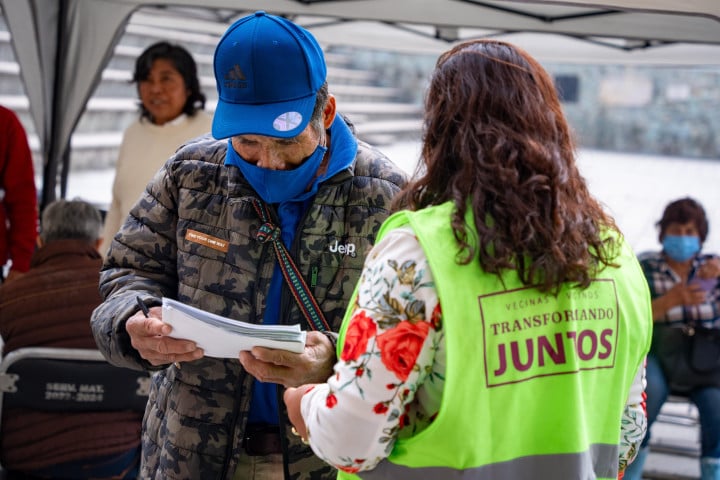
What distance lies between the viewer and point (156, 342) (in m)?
1.56

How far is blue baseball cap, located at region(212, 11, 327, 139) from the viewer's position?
63.1 inches

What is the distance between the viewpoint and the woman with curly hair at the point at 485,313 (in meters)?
1.20

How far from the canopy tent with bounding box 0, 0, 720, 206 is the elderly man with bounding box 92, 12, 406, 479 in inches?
88.5

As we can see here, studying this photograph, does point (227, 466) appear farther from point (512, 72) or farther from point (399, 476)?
point (512, 72)

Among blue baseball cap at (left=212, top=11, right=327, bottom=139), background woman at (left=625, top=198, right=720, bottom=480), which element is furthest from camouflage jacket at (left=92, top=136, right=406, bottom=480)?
background woman at (left=625, top=198, right=720, bottom=480)

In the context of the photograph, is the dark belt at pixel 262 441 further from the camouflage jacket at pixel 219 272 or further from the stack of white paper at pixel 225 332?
the stack of white paper at pixel 225 332

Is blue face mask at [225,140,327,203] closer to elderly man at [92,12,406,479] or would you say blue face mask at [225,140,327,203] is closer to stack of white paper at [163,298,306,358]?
elderly man at [92,12,406,479]

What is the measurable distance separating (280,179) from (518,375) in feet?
2.18

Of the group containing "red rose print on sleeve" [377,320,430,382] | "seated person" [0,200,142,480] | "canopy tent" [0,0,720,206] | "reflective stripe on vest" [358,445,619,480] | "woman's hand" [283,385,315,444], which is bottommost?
"seated person" [0,200,142,480]

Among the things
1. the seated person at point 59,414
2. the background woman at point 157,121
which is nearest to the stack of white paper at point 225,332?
the seated person at point 59,414

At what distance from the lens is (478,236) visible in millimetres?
1223

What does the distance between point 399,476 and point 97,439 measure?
1.78m

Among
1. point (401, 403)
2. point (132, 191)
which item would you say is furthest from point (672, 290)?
point (401, 403)

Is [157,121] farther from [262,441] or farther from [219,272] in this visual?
[262,441]
